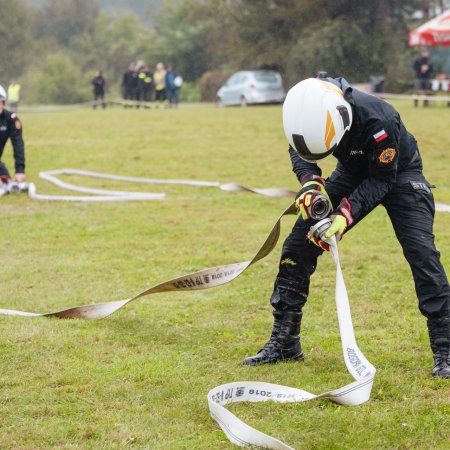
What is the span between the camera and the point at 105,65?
10438 centimetres

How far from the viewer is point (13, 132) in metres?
13.4

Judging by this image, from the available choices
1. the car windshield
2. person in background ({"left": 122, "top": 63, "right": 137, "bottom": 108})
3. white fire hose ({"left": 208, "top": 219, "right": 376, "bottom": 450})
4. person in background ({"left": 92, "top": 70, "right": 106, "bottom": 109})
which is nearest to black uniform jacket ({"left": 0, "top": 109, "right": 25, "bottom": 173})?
white fire hose ({"left": 208, "top": 219, "right": 376, "bottom": 450})

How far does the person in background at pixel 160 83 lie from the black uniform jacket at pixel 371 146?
32.7 metres

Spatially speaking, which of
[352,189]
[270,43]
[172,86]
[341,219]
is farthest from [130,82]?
[341,219]

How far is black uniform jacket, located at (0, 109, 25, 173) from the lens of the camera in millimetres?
13289

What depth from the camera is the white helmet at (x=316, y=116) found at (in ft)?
15.9

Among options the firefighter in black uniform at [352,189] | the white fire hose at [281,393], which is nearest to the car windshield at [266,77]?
the firefighter in black uniform at [352,189]

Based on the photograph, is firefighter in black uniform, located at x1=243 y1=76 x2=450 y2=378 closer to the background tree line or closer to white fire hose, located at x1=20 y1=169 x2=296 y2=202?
white fire hose, located at x1=20 y1=169 x2=296 y2=202

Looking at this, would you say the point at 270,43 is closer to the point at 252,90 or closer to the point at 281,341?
the point at 252,90

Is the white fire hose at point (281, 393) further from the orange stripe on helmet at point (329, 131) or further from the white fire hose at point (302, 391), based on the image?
the orange stripe on helmet at point (329, 131)

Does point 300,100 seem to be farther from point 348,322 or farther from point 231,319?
point 231,319

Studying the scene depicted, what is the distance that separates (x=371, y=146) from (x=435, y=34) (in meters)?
26.6

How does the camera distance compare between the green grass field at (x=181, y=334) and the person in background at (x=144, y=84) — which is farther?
the person in background at (x=144, y=84)

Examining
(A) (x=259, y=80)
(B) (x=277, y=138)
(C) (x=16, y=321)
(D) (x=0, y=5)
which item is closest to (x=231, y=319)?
(C) (x=16, y=321)
